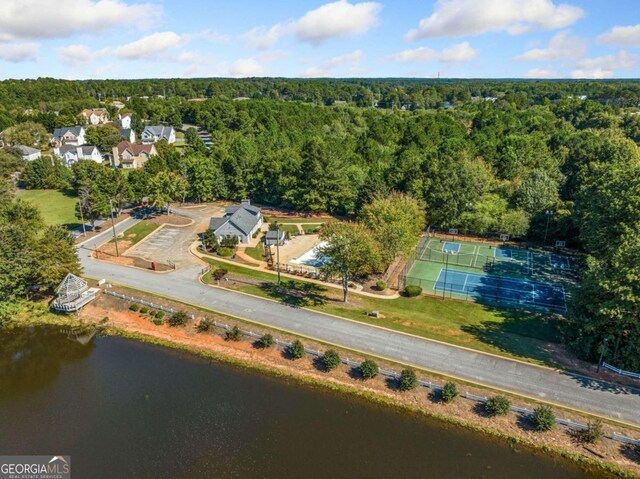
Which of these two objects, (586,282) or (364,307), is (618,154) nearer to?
(586,282)

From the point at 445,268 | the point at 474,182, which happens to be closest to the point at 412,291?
the point at 445,268

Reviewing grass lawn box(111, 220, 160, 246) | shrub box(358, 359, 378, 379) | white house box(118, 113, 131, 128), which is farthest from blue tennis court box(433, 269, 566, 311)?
white house box(118, 113, 131, 128)

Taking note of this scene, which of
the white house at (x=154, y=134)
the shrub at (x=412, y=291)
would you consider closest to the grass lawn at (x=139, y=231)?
the shrub at (x=412, y=291)

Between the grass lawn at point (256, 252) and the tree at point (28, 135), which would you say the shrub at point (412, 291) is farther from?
the tree at point (28, 135)

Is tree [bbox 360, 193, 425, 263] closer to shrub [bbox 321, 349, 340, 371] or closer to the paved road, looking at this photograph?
the paved road

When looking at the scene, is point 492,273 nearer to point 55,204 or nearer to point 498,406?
point 498,406
